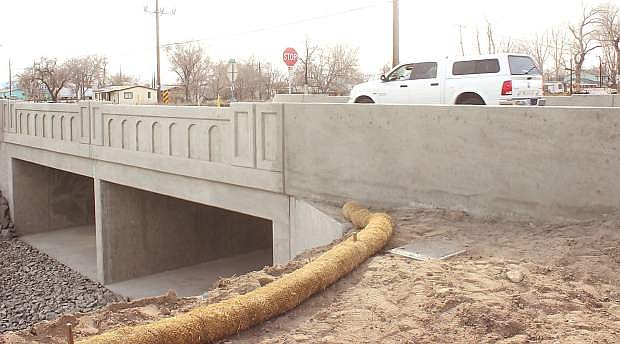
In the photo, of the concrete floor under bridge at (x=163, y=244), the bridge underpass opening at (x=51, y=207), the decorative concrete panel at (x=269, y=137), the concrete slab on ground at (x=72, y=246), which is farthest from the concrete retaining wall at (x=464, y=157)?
the bridge underpass opening at (x=51, y=207)

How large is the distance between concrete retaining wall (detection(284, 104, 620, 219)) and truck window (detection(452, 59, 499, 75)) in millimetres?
5209

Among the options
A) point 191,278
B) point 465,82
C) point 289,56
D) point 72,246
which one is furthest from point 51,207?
point 465,82

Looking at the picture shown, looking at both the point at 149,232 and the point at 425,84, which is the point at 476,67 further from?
the point at 149,232

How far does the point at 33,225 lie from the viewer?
24.6 metres

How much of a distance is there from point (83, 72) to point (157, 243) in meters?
79.7

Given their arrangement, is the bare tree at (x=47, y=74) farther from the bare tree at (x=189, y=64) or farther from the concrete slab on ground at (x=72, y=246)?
the concrete slab on ground at (x=72, y=246)

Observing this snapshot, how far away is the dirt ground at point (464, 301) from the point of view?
14.4 ft

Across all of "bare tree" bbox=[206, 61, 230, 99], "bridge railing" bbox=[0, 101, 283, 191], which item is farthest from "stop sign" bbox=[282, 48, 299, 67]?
"bare tree" bbox=[206, 61, 230, 99]

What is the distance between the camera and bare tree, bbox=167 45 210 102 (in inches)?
2906

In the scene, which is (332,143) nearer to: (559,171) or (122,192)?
(559,171)

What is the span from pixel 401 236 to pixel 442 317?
2700mm

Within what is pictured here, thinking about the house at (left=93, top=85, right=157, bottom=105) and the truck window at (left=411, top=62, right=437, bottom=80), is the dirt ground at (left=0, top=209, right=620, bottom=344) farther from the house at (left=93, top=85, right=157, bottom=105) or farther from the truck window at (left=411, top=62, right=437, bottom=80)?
the house at (left=93, top=85, right=157, bottom=105)

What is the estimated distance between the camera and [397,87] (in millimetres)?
15078

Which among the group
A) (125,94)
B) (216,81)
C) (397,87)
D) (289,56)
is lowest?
(397,87)
